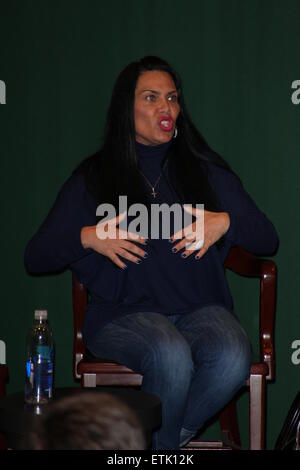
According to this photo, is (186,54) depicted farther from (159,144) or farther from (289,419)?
(289,419)

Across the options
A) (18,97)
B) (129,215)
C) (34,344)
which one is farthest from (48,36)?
(34,344)

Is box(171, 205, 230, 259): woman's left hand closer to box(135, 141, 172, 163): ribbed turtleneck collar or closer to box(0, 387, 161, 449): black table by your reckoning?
box(135, 141, 172, 163): ribbed turtleneck collar

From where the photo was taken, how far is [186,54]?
115 inches

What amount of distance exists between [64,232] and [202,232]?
0.45 metres

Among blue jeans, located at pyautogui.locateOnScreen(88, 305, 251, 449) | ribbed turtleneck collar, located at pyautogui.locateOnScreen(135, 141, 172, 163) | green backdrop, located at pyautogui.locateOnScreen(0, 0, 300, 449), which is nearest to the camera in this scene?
blue jeans, located at pyautogui.locateOnScreen(88, 305, 251, 449)

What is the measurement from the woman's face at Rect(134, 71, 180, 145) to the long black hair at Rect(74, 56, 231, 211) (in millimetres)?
25

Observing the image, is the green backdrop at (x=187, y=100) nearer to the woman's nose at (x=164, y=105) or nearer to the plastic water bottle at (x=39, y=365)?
the woman's nose at (x=164, y=105)

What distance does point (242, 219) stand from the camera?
2369 mm

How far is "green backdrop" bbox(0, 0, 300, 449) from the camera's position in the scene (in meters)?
2.90

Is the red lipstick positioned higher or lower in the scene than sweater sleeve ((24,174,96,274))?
higher

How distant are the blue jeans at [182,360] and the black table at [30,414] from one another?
9.9 inches

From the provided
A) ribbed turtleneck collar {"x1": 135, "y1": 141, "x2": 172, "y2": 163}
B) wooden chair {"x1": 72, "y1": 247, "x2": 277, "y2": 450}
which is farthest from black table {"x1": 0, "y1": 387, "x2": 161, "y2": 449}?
ribbed turtleneck collar {"x1": 135, "y1": 141, "x2": 172, "y2": 163}

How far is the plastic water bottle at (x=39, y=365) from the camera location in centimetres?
182

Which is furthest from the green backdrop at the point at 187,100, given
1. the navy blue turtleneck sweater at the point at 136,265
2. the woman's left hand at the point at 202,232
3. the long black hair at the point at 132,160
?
the woman's left hand at the point at 202,232
